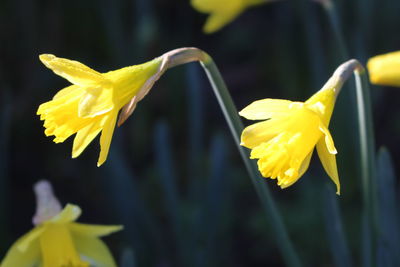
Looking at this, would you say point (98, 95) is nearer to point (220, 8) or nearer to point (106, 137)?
point (106, 137)

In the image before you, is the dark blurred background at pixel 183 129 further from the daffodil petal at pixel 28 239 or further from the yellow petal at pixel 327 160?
the yellow petal at pixel 327 160

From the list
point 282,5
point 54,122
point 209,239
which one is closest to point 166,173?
point 209,239

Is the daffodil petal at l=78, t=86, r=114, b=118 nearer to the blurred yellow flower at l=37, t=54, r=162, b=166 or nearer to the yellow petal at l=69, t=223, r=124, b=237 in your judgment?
the blurred yellow flower at l=37, t=54, r=162, b=166

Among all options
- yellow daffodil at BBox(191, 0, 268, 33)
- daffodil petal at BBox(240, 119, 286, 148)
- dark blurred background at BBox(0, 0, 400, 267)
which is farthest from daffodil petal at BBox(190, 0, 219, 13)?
daffodil petal at BBox(240, 119, 286, 148)

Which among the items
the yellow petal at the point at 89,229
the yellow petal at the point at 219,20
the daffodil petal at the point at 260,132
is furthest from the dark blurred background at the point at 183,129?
the daffodil petal at the point at 260,132

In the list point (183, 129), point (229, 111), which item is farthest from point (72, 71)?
point (183, 129)

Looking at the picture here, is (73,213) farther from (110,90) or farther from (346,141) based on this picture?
(346,141)

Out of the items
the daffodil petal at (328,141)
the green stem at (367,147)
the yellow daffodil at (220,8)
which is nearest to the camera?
the daffodil petal at (328,141)
